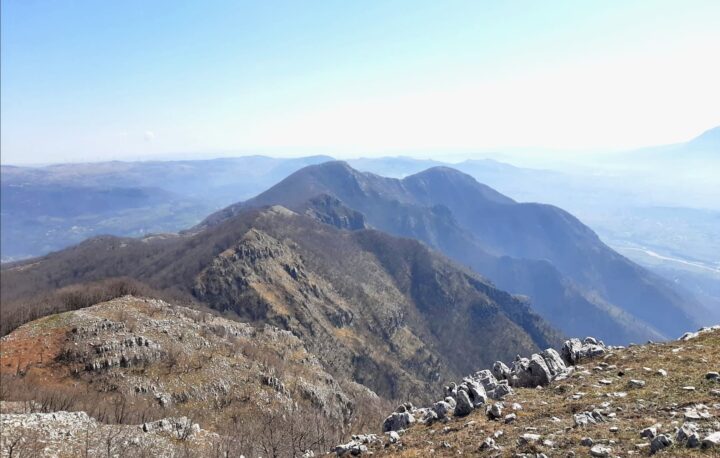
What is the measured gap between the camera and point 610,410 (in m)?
24.6

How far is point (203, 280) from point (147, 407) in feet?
414

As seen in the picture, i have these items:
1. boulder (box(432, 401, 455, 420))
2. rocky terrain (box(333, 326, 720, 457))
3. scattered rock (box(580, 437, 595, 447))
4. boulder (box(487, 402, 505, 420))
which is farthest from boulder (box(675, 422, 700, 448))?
boulder (box(432, 401, 455, 420))

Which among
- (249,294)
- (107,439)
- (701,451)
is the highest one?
(701,451)

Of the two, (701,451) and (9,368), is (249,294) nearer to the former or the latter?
(9,368)

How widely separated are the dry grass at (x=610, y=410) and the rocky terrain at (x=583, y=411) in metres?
0.06

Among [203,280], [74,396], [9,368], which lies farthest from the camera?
[203,280]

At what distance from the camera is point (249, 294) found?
648 feet

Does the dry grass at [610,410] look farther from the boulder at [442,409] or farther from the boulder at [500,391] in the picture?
the boulder at [442,409]

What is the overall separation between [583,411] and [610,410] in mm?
1590

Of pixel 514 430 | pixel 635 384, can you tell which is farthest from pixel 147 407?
pixel 635 384

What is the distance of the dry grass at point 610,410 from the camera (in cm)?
2122

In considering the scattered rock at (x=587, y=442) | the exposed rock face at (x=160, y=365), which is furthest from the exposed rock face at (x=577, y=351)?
the exposed rock face at (x=160, y=365)

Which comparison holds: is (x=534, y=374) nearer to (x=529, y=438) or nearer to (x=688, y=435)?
(x=529, y=438)

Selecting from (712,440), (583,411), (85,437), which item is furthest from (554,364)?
(85,437)
